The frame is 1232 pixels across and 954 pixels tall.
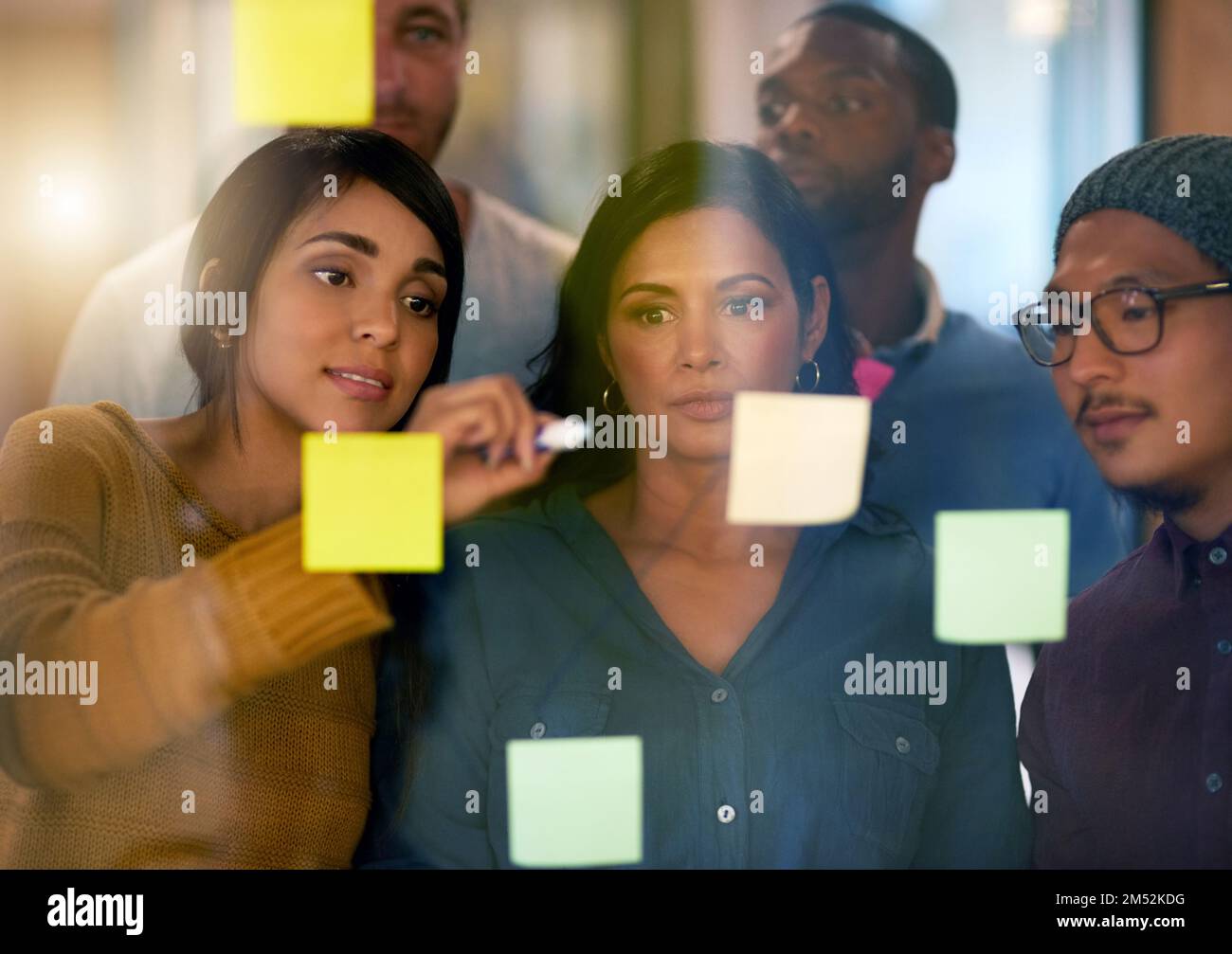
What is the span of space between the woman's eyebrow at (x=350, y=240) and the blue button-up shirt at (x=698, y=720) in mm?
353

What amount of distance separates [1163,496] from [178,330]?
122cm

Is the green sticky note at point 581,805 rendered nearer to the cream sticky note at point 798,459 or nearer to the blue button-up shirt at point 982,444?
the cream sticky note at point 798,459

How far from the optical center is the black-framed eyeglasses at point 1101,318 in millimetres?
1617

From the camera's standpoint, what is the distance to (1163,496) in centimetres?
166

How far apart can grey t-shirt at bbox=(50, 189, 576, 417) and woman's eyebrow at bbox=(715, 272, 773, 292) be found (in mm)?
196

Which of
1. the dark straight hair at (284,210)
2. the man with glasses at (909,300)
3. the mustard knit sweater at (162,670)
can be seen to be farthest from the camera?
the man with glasses at (909,300)

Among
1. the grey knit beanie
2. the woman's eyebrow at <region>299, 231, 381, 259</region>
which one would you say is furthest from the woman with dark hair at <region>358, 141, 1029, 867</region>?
the grey knit beanie

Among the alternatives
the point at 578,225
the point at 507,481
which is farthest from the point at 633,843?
the point at 578,225

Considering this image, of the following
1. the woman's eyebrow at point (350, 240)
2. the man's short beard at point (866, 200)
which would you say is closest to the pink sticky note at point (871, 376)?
the man's short beard at point (866, 200)

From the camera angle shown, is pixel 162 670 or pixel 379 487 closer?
pixel 162 670

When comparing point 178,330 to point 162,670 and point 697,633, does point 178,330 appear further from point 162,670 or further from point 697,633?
point 697,633

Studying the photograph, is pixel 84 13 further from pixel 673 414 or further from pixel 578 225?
pixel 673 414

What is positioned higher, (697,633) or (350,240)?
(350,240)

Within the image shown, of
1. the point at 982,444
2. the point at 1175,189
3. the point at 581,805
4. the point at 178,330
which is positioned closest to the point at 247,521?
the point at 178,330
